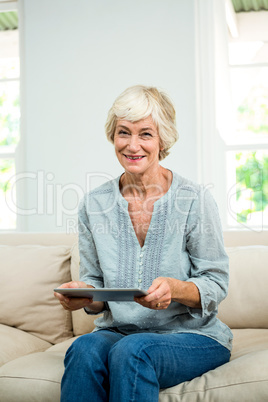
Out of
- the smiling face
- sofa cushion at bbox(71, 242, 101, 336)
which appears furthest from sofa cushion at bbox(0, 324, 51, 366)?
the smiling face

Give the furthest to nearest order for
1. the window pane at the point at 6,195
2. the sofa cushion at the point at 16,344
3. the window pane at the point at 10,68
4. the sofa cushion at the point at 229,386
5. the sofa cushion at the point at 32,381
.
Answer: the window pane at the point at 10,68 → the window pane at the point at 6,195 → the sofa cushion at the point at 16,344 → the sofa cushion at the point at 32,381 → the sofa cushion at the point at 229,386

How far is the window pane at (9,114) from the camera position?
12.9ft

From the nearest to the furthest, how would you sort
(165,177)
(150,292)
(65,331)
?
(150,292) < (165,177) < (65,331)

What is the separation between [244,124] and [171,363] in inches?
90.7

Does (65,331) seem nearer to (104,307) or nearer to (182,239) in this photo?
(104,307)

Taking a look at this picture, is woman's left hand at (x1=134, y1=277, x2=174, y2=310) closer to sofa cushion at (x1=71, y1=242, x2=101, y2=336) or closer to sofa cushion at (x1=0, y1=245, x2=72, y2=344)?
sofa cushion at (x1=71, y1=242, x2=101, y2=336)

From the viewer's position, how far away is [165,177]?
193 cm

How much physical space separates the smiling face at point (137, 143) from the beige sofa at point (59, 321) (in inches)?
27.8

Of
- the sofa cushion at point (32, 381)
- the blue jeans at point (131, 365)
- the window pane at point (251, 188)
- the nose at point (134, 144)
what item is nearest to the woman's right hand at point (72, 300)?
the blue jeans at point (131, 365)

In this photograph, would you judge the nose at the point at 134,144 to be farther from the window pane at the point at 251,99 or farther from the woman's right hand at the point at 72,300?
the window pane at the point at 251,99

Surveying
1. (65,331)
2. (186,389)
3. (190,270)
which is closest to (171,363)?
(186,389)

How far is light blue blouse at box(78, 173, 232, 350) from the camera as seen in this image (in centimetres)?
A: 172

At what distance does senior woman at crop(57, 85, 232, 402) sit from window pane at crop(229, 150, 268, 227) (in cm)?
167

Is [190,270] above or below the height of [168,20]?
below
